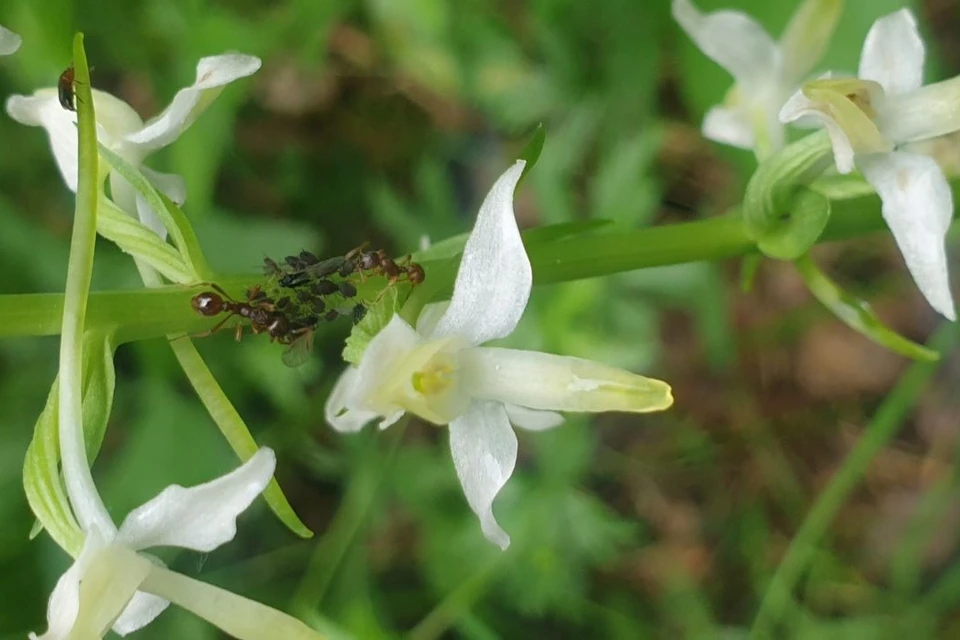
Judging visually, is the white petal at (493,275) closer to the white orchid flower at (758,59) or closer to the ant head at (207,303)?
the ant head at (207,303)

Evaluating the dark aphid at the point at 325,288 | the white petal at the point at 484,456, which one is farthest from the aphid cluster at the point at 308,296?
the white petal at the point at 484,456

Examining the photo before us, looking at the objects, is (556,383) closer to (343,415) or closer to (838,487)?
(343,415)

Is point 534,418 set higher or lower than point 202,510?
lower

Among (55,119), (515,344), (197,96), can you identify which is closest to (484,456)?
(197,96)

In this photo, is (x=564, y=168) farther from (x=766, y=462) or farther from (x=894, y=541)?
(x=894, y=541)

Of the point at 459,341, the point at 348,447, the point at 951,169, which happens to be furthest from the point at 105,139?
the point at 348,447

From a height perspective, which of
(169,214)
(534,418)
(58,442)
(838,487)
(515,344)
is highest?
(169,214)

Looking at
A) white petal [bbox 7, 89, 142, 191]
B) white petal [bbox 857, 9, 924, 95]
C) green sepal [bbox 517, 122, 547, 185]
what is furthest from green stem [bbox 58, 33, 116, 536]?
white petal [bbox 857, 9, 924, 95]
